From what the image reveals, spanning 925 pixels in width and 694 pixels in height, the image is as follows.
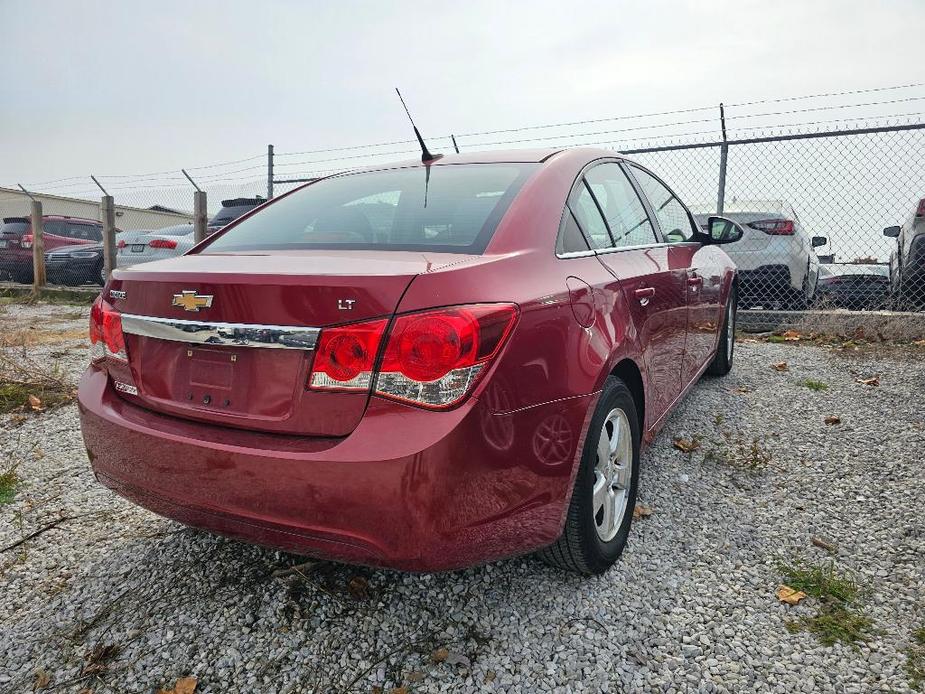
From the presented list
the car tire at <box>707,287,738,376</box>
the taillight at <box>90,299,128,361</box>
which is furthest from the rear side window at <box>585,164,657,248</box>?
the car tire at <box>707,287,738,376</box>

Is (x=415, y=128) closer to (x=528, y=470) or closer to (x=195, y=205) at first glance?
(x=528, y=470)

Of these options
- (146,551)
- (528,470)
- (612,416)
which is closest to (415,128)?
(612,416)

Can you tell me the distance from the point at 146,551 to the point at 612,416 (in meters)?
1.84

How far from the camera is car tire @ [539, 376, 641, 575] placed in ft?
6.75

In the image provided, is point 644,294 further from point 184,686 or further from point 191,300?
point 184,686

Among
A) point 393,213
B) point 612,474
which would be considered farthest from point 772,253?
point 393,213

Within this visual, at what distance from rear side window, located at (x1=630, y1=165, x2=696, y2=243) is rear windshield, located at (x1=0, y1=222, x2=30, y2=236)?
13814mm

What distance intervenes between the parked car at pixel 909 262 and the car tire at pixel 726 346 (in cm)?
266

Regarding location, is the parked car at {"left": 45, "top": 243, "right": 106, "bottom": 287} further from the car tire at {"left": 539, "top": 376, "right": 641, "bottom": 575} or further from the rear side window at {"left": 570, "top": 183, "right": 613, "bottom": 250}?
the car tire at {"left": 539, "top": 376, "right": 641, "bottom": 575}

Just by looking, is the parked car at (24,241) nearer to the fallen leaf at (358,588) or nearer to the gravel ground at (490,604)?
the gravel ground at (490,604)

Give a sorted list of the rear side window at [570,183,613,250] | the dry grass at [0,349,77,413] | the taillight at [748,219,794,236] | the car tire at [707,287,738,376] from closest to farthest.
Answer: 1. the rear side window at [570,183,613,250]
2. the dry grass at [0,349,77,413]
3. the car tire at [707,287,738,376]
4. the taillight at [748,219,794,236]

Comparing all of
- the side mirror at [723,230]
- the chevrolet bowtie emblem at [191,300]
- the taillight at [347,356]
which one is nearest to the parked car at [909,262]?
the side mirror at [723,230]

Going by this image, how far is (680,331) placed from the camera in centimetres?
317

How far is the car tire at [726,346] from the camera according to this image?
190 inches
